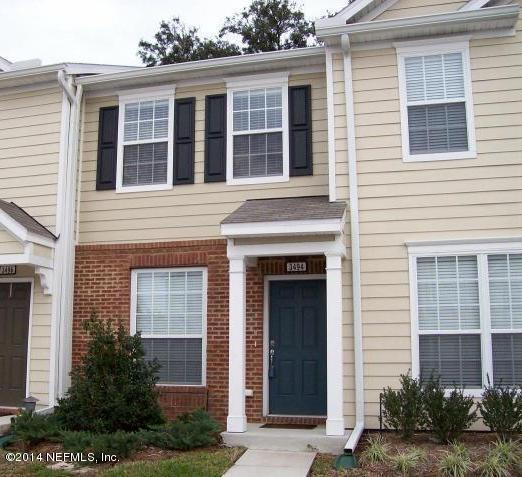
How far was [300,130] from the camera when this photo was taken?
32.5 ft

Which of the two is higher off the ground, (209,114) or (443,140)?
(209,114)

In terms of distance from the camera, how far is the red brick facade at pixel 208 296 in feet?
31.3

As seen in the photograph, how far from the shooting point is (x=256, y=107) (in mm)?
10211

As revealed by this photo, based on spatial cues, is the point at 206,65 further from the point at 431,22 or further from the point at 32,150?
the point at 431,22

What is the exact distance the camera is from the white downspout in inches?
335

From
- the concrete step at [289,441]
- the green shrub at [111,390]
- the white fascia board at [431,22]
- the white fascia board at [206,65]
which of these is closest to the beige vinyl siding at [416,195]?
the white fascia board at [431,22]

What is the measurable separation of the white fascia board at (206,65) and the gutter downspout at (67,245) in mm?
412

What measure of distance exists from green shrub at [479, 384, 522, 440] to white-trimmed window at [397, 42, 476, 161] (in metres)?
3.15

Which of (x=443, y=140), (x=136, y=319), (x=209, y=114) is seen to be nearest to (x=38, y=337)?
(x=136, y=319)

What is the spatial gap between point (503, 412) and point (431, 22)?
202 inches

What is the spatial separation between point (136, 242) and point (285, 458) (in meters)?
4.32

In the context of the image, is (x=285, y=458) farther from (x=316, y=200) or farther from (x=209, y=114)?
(x=209, y=114)

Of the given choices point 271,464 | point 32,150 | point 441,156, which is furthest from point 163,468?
point 32,150

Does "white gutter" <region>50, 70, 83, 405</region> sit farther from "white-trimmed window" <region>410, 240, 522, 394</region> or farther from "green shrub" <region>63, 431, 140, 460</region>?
"white-trimmed window" <region>410, 240, 522, 394</region>
